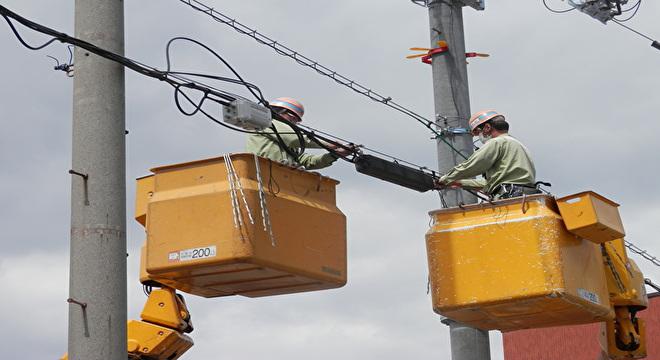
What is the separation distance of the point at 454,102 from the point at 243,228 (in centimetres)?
496

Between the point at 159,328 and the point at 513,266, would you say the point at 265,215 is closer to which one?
the point at 159,328

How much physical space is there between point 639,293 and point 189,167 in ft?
14.1

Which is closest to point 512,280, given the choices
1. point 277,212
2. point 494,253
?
point 494,253

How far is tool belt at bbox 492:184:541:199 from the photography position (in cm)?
955

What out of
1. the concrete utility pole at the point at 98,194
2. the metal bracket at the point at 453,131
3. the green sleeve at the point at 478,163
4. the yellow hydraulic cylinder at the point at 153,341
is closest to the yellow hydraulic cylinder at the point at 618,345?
the green sleeve at the point at 478,163

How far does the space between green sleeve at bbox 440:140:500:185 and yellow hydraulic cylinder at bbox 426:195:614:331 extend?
436mm

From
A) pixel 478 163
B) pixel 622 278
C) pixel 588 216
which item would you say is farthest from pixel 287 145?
pixel 622 278

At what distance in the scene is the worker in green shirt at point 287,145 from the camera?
30.7 feet

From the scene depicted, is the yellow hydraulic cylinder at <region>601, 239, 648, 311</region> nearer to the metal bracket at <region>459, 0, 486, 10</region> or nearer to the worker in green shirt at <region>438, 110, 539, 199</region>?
the worker in green shirt at <region>438, 110, 539, 199</region>

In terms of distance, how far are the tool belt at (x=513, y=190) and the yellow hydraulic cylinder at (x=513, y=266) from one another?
38 cm

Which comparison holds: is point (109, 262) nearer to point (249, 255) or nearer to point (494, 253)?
point (249, 255)

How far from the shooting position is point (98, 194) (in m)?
7.29

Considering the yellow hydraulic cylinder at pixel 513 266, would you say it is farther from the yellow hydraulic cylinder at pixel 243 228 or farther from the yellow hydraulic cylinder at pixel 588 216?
the yellow hydraulic cylinder at pixel 243 228

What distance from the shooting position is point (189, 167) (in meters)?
8.19
